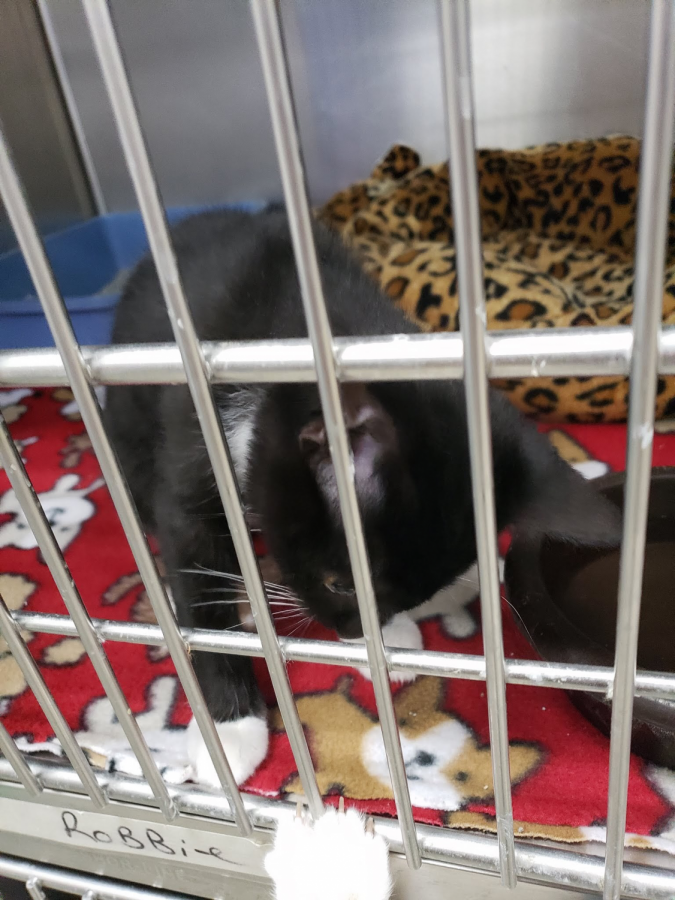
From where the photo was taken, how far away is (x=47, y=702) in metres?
0.53

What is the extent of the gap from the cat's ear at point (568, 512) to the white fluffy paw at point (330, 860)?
0.31m

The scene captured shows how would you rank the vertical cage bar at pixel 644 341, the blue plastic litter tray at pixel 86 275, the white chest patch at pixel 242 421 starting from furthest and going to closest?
the blue plastic litter tray at pixel 86 275, the white chest patch at pixel 242 421, the vertical cage bar at pixel 644 341

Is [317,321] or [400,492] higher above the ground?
[317,321]

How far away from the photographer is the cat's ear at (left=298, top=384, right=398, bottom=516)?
0.55 metres

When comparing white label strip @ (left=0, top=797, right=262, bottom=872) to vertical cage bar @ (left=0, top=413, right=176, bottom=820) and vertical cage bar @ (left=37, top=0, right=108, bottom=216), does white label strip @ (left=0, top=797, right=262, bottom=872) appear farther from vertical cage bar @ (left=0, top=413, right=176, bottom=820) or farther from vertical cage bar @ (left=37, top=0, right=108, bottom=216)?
vertical cage bar @ (left=37, top=0, right=108, bottom=216)

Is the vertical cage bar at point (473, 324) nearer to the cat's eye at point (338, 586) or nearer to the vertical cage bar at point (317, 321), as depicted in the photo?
the vertical cage bar at point (317, 321)

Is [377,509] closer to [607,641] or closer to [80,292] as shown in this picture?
[607,641]

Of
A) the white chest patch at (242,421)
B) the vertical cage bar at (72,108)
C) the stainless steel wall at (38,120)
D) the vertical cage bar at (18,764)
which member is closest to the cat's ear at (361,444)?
the white chest patch at (242,421)

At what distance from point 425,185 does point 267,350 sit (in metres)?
1.67

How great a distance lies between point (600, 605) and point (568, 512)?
0.23 metres

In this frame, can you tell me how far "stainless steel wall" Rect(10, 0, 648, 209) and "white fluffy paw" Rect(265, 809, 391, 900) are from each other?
1591 millimetres

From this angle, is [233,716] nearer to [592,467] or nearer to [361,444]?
[361,444]

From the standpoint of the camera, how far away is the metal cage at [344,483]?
274 mm

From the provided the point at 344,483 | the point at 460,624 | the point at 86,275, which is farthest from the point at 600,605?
the point at 86,275
